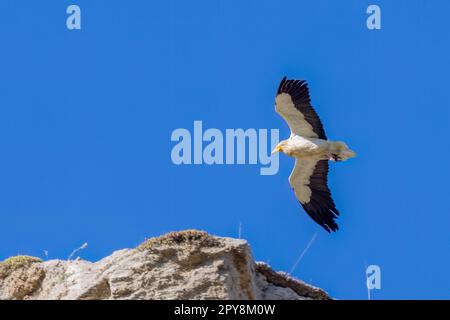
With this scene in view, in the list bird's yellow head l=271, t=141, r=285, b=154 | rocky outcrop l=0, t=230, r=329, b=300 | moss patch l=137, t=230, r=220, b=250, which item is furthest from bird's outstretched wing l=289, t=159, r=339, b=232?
moss patch l=137, t=230, r=220, b=250

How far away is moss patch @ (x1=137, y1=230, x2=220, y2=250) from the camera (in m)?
12.5

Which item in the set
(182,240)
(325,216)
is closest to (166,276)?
(182,240)

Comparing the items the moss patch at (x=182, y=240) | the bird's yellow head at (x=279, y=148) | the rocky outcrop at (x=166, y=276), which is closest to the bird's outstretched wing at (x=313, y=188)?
the bird's yellow head at (x=279, y=148)

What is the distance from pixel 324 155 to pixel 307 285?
207 inches

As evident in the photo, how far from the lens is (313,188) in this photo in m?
18.5

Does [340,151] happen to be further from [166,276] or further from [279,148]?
[166,276]

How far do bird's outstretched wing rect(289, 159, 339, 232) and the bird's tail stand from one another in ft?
1.49

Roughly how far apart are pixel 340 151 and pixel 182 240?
6.02 metres

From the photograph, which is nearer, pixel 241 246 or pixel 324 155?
pixel 241 246

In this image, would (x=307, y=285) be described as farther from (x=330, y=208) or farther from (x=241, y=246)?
(x=330, y=208)

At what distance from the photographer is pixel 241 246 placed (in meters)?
12.6
